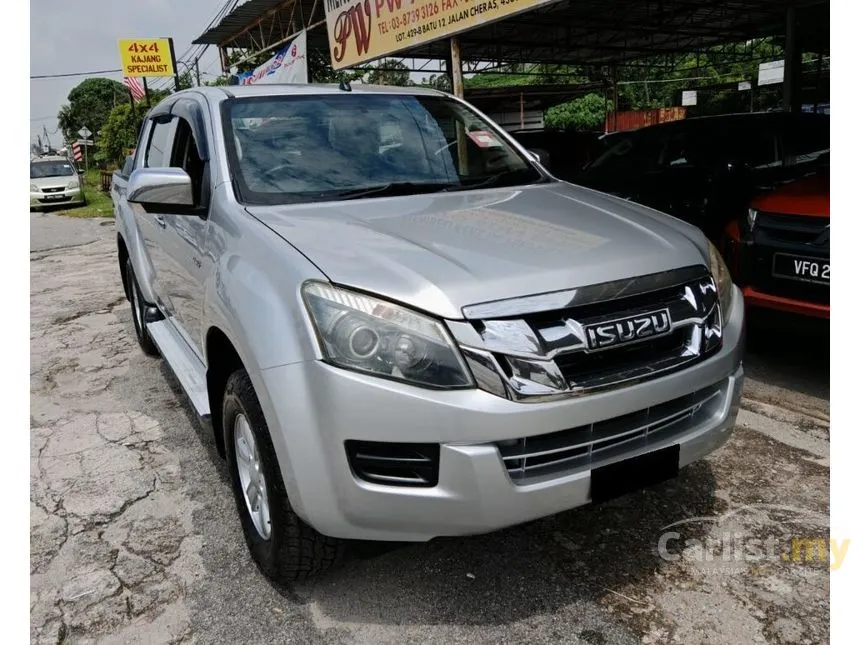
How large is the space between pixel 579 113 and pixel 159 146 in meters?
35.6

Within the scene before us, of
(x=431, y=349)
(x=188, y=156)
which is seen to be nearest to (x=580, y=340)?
(x=431, y=349)

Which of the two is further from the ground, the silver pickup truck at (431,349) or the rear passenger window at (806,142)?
the rear passenger window at (806,142)

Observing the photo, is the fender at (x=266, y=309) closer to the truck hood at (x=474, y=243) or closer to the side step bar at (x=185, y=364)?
the truck hood at (x=474, y=243)

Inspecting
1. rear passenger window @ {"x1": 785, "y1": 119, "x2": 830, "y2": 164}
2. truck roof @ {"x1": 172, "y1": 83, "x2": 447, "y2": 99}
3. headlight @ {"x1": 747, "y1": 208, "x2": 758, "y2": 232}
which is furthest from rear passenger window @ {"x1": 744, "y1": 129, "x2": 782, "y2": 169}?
truck roof @ {"x1": 172, "y1": 83, "x2": 447, "y2": 99}

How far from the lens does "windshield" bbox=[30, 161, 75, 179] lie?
20516 millimetres

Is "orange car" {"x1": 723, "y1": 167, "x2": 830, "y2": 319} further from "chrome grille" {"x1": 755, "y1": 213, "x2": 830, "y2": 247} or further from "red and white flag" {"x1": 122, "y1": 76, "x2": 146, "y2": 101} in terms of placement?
"red and white flag" {"x1": 122, "y1": 76, "x2": 146, "y2": 101}

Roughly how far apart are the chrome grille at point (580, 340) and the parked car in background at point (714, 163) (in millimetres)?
3611

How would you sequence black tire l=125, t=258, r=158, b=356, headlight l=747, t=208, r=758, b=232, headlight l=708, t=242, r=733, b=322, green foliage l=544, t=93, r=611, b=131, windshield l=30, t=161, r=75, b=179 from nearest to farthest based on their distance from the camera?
headlight l=708, t=242, r=733, b=322, headlight l=747, t=208, r=758, b=232, black tire l=125, t=258, r=158, b=356, windshield l=30, t=161, r=75, b=179, green foliage l=544, t=93, r=611, b=131

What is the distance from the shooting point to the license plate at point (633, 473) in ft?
6.64

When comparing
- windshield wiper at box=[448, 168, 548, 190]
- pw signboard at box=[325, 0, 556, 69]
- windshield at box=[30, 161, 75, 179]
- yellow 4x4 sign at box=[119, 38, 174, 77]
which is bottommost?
windshield wiper at box=[448, 168, 548, 190]

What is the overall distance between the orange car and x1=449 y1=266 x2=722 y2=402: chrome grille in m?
1.85

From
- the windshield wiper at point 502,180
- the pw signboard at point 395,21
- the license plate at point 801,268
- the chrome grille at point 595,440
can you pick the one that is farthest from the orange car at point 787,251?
the pw signboard at point 395,21

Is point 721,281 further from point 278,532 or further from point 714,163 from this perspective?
point 714,163

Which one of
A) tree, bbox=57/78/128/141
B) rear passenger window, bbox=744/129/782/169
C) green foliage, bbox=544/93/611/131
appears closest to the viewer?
rear passenger window, bbox=744/129/782/169
